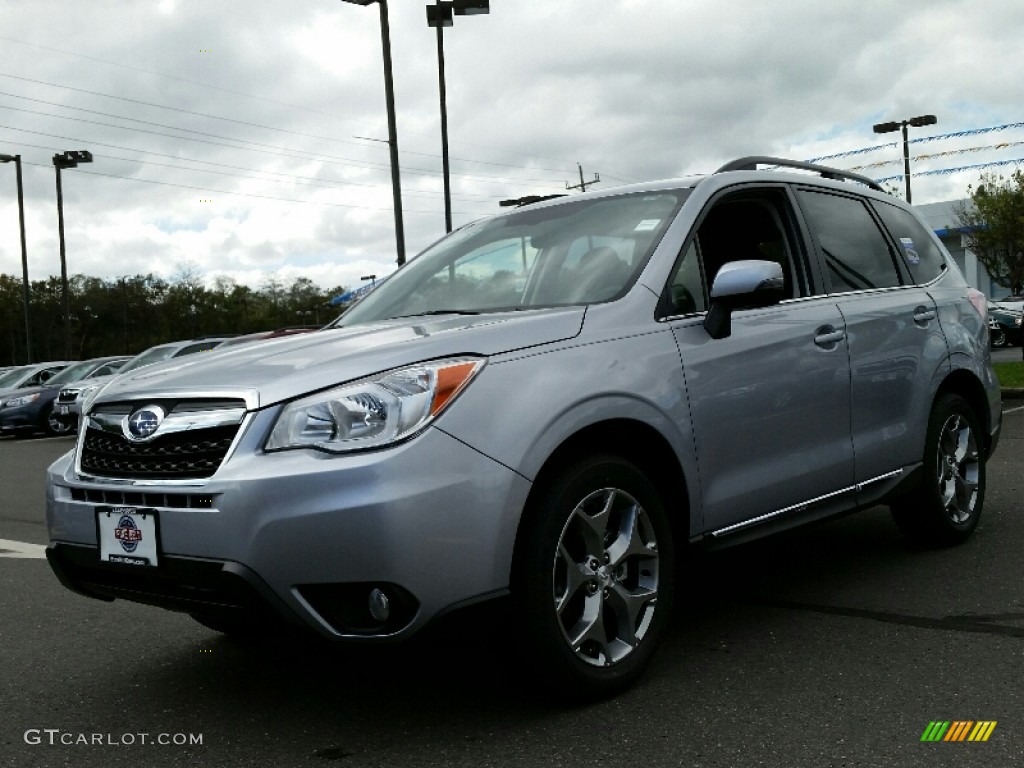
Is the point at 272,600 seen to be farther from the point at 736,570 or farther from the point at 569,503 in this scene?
the point at 736,570

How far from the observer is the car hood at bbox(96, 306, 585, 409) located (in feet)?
10.7

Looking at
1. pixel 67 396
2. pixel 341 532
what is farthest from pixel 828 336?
pixel 67 396

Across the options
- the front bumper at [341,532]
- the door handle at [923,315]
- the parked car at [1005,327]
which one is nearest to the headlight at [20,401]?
the door handle at [923,315]

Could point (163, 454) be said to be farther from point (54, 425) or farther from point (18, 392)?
point (18, 392)

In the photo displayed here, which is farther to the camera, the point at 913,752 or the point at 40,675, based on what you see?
the point at 40,675

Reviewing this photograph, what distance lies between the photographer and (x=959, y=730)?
127 inches

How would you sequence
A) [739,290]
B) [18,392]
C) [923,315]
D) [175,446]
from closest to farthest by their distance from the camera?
[175,446], [739,290], [923,315], [18,392]

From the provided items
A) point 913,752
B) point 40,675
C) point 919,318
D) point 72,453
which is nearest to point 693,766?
point 913,752

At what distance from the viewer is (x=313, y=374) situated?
3268mm

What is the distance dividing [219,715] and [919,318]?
3488 mm

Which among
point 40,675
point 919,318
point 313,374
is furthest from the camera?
point 919,318

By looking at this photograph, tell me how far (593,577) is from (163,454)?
1.34 meters

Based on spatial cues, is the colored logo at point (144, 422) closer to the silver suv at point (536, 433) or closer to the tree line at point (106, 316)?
the silver suv at point (536, 433)

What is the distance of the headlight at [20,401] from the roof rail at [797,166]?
19.9 m
